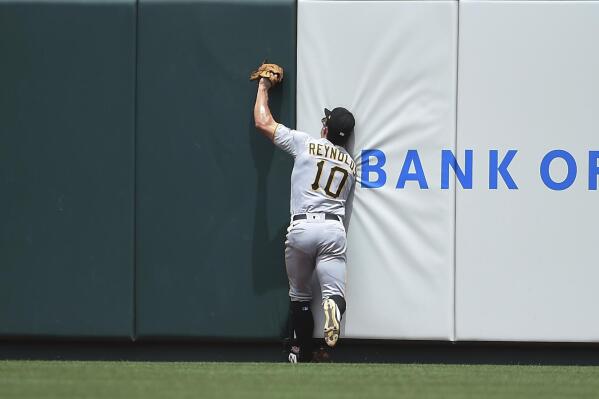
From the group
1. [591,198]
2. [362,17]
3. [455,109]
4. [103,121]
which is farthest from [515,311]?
[103,121]

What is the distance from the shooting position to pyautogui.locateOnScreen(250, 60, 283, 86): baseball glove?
8.50 m

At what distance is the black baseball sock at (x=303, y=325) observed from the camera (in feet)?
27.7

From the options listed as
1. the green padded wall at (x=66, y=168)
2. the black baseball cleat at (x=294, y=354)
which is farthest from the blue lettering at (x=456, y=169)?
the green padded wall at (x=66, y=168)

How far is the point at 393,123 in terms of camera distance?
8.63 meters

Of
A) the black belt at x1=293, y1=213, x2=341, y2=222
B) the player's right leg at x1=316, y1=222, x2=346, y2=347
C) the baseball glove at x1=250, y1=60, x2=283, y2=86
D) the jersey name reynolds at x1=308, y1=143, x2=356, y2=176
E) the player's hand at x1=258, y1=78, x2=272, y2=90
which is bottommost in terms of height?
the player's right leg at x1=316, y1=222, x2=346, y2=347

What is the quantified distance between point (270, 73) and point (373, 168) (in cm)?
102

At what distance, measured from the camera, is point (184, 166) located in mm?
8719

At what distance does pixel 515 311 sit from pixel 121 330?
2.87 meters

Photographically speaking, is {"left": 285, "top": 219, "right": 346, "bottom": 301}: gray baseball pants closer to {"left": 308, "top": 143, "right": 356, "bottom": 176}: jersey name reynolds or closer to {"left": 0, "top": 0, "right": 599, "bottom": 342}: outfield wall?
{"left": 0, "top": 0, "right": 599, "bottom": 342}: outfield wall

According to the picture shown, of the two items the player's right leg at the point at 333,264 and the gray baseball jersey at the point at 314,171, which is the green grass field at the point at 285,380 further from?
the gray baseball jersey at the point at 314,171

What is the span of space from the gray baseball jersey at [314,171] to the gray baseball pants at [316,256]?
0.13 metres

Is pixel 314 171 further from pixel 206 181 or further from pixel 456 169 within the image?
pixel 456 169

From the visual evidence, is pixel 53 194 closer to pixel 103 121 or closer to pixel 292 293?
pixel 103 121

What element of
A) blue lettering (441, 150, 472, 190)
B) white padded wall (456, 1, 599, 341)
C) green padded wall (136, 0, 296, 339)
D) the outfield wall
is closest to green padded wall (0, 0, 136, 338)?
the outfield wall
